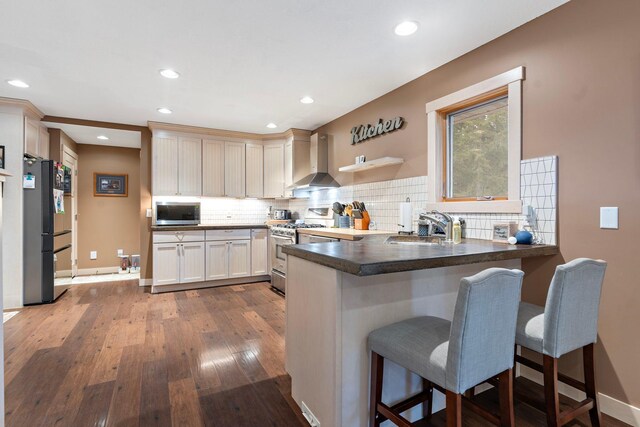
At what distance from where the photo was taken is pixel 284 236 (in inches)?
180

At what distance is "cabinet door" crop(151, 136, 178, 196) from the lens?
473 cm

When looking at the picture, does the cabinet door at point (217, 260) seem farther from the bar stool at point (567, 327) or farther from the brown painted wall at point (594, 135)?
the bar stool at point (567, 327)

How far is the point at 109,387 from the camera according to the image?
2.14 m

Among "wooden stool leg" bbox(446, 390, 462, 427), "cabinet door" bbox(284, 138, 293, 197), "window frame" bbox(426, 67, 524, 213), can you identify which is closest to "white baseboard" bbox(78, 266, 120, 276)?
"cabinet door" bbox(284, 138, 293, 197)

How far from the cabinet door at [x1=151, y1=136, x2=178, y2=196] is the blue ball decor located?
439 cm

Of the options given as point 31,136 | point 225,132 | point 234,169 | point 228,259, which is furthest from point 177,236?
point 31,136

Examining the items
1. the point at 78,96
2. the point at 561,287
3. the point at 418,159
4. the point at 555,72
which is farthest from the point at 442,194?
the point at 78,96

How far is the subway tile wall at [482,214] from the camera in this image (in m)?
2.12

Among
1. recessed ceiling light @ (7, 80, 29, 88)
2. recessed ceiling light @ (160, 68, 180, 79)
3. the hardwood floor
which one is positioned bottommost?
the hardwood floor

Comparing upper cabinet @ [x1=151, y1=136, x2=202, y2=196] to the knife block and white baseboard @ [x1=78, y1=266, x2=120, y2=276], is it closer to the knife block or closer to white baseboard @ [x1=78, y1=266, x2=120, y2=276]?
white baseboard @ [x1=78, y1=266, x2=120, y2=276]

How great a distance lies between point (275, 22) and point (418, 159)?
1.73m

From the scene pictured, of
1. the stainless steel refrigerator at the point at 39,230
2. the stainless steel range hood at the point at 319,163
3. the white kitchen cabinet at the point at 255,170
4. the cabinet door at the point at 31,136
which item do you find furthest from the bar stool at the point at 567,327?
the cabinet door at the point at 31,136

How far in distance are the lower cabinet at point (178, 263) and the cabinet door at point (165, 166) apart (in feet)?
2.68

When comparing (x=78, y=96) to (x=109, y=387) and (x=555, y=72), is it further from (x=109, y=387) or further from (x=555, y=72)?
(x=555, y=72)
